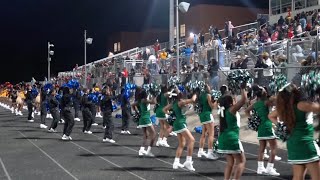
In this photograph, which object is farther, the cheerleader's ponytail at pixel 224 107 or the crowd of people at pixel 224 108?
the cheerleader's ponytail at pixel 224 107

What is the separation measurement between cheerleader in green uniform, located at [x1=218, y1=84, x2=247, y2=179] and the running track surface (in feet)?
4.95

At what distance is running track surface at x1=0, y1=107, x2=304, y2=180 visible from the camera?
8.53m

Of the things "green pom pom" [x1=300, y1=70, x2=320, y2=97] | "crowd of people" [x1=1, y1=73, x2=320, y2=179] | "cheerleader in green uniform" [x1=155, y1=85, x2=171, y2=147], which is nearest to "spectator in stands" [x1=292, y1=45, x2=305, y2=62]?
"green pom pom" [x1=300, y1=70, x2=320, y2=97]

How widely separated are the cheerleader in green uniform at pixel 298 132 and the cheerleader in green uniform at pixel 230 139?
4.50 ft

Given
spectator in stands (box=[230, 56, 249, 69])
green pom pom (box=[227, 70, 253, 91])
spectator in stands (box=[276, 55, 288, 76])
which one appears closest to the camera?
spectator in stands (box=[276, 55, 288, 76])

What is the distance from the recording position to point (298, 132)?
5.25 metres

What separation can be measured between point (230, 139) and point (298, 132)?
5.34ft

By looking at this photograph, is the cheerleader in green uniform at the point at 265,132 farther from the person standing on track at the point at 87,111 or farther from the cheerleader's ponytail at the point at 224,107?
the person standing on track at the point at 87,111

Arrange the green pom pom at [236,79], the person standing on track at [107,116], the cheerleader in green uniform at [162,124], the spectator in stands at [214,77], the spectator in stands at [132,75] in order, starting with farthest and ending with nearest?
the spectator in stands at [132,75] → the spectator in stands at [214,77] → the green pom pom at [236,79] → the person standing on track at [107,116] → the cheerleader in green uniform at [162,124]

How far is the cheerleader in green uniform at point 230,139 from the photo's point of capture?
6.68 meters

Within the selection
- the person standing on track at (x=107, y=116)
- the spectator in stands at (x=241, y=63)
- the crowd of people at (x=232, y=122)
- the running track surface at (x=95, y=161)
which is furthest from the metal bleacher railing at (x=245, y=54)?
the person standing on track at (x=107, y=116)

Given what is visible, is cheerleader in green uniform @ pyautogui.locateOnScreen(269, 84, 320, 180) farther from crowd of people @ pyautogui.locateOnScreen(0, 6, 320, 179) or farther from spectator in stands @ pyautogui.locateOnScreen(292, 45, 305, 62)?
spectator in stands @ pyautogui.locateOnScreen(292, 45, 305, 62)

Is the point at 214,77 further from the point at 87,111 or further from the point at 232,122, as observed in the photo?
the point at 232,122

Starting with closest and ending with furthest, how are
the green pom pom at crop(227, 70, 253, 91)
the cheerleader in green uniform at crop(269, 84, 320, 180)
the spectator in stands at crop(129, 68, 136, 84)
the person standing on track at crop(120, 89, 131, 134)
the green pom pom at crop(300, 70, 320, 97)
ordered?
the cheerleader in green uniform at crop(269, 84, 320, 180)
the green pom pom at crop(300, 70, 320, 97)
the green pom pom at crop(227, 70, 253, 91)
the person standing on track at crop(120, 89, 131, 134)
the spectator in stands at crop(129, 68, 136, 84)
